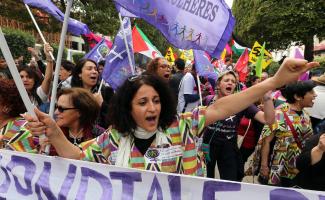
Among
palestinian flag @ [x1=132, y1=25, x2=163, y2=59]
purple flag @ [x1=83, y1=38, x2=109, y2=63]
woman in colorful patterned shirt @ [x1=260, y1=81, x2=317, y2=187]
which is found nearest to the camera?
woman in colorful patterned shirt @ [x1=260, y1=81, x2=317, y2=187]

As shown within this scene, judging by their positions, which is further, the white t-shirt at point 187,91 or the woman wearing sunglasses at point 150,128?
the white t-shirt at point 187,91

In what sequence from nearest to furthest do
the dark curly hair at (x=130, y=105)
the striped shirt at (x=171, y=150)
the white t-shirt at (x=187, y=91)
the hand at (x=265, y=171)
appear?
the striped shirt at (x=171, y=150), the dark curly hair at (x=130, y=105), the hand at (x=265, y=171), the white t-shirt at (x=187, y=91)

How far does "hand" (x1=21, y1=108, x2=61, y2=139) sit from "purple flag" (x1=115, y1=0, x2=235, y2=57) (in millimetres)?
1089

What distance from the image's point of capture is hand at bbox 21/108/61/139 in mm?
2252

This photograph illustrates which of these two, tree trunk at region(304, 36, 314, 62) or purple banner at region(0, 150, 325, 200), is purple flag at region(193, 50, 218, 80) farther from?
tree trunk at region(304, 36, 314, 62)

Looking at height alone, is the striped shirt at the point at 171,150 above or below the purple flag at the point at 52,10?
below

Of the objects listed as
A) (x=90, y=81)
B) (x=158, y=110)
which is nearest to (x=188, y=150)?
(x=158, y=110)

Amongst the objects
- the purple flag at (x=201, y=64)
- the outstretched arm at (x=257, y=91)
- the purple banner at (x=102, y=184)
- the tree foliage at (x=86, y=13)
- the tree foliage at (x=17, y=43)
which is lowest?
the purple banner at (x=102, y=184)

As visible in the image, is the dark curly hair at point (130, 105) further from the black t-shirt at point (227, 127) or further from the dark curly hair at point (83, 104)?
the black t-shirt at point (227, 127)

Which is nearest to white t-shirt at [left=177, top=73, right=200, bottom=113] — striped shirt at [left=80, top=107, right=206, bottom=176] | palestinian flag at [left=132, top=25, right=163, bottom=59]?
palestinian flag at [left=132, top=25, right=163, bottom=59]

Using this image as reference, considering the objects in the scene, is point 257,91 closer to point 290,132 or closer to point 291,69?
point 291,69

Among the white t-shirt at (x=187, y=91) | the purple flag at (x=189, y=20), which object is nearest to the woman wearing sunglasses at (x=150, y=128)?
the purple flag at (x=189, y=20)

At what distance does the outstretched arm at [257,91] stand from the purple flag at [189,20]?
0.82 metres

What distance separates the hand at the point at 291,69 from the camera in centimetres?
204
